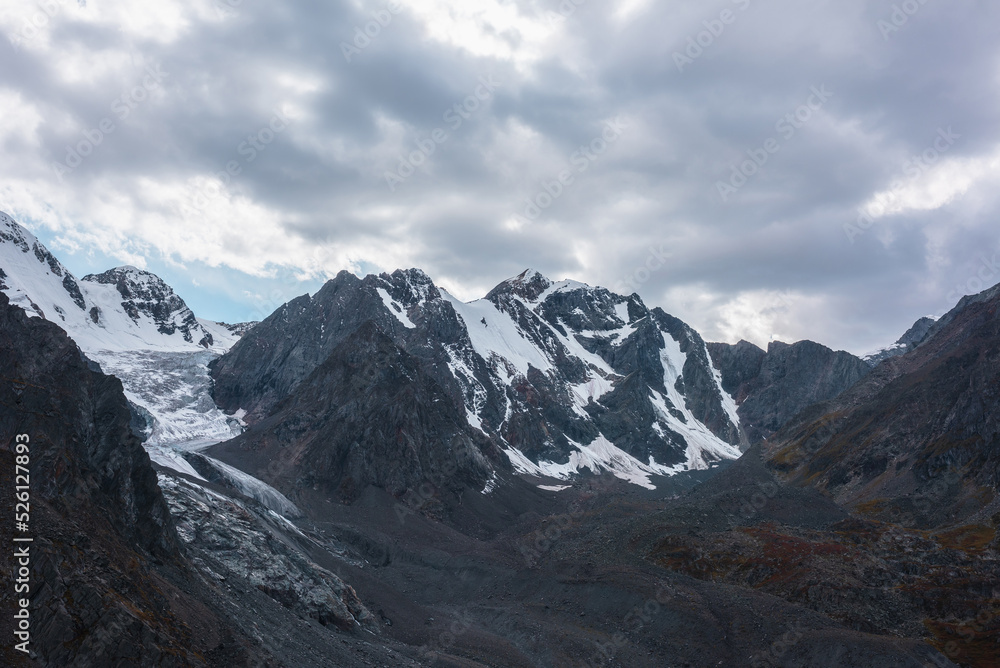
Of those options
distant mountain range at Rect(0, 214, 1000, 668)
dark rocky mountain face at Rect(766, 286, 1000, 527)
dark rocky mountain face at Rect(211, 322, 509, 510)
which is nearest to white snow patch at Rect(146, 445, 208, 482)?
distant mountain range at Rect(0, 214, 1000, 668)

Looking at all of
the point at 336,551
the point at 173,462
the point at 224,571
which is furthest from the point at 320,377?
the point at 224,571

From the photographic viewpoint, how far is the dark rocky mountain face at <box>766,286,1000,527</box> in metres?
103

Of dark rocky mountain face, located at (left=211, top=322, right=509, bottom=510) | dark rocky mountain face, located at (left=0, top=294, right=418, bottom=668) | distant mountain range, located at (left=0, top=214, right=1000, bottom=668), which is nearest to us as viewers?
dark rocky mountain face, located at (left=0, top=294, right=418, bottom=668)

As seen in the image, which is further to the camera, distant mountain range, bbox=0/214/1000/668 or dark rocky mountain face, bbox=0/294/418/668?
distant mountain range, bbox=0/214/1000/668

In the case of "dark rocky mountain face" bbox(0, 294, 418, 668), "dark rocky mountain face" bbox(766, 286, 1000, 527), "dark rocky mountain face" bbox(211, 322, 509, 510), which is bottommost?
"dark rocky mountain face" bbox(0, 294, 418, 668)

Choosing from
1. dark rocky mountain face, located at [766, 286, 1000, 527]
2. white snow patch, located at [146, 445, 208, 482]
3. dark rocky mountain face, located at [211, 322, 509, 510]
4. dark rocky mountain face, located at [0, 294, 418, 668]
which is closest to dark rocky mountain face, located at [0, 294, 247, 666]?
dark rocky mountain face, located at [0, 294, 418, 668]

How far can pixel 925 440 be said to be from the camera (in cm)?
12194

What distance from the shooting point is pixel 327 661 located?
4519 centimetres

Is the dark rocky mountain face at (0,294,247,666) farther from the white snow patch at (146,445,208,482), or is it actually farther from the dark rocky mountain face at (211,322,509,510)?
the dark rocky mountain face at (211,322,509,510)

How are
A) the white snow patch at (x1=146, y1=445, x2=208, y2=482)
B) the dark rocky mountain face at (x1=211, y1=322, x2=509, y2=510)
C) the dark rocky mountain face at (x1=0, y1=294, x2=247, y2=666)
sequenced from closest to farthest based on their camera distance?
the dark rocky mountain face at (x1=0, y1=294, x2=247, y2=666) < the white snow patch at (x1=146, y1=445, x2=208, y2=482) < the dark rocky mountain face at (x1=211, y1=322, x2=509, y2=510)

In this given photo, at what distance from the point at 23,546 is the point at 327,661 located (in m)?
21.8

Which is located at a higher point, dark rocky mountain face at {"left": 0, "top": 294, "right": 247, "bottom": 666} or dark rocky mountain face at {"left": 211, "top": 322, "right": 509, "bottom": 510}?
dark rocky mountain face at {"left": 211, "top": 322, "right": 509, "bottom": 510}

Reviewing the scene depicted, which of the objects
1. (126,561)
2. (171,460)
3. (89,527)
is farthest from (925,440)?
(89,527)

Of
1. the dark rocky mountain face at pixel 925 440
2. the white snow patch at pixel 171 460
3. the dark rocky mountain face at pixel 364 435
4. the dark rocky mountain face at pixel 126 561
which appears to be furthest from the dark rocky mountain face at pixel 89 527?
the dark rocky mountain face at pixel 925 440
